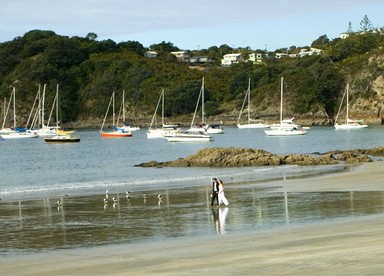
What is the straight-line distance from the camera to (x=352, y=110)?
164 metres

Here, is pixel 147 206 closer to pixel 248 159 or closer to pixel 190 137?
pixel 248 159

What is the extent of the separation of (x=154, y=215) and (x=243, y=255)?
937cm

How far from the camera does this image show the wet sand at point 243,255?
17109 mm

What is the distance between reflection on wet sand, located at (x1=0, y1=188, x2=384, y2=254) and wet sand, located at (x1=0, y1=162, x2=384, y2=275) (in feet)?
4.46

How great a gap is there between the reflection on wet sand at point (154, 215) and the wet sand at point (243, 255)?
136 centimetres

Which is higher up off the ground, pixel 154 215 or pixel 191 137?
pixel 191 137

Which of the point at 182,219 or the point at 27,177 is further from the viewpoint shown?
the point at 27,177

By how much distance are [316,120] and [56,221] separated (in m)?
145

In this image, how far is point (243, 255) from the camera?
62.0 ft

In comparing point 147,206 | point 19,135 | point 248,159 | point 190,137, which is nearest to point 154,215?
point 147,206

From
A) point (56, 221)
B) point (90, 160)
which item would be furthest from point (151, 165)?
point (56, 221)

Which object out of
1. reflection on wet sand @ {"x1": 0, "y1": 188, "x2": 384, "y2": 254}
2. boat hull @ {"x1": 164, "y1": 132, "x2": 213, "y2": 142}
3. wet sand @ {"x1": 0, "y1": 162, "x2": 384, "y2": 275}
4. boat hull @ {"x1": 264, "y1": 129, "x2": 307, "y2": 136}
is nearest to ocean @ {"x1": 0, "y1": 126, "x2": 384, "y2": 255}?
reflection on wet sand @ {"x1": 0, "y1": 188, "x2": 384, "y2": 254}

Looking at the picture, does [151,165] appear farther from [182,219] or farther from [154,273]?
[154,273]

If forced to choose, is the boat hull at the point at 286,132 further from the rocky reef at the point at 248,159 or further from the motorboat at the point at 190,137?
the rocky reef at the point at 248,159
